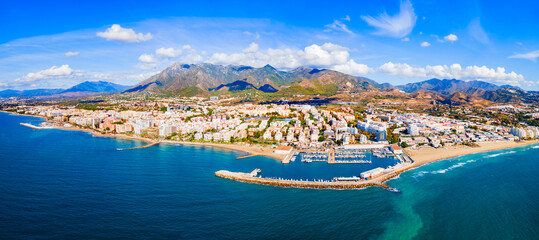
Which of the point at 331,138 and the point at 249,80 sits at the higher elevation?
the point at 249,80

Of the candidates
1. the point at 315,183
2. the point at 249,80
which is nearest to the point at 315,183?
the point at 315,183

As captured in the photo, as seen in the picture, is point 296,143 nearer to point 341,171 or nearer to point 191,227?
point 341,171

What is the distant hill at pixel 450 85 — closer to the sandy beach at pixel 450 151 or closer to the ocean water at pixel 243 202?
the sandy beach at pixel 450 151

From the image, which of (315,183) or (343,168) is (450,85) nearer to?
(343,168)

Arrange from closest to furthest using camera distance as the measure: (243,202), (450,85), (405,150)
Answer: (243,202) → (405,150) → (450,85)

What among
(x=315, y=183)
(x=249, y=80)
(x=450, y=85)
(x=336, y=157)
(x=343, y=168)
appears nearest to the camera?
(x=315, y=183)
